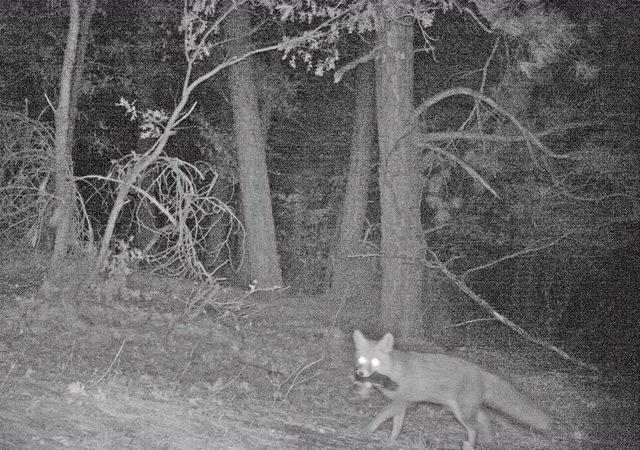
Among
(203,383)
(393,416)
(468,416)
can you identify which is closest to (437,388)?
(468,416)

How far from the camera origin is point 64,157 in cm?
1134

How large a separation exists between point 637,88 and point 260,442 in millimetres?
11269

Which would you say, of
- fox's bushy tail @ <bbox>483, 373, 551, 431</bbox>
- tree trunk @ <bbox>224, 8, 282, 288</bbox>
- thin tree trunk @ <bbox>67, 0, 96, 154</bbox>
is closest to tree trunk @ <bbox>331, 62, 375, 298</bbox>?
tree trunk @ <bbox>224, 8, 282, 288</bbox>

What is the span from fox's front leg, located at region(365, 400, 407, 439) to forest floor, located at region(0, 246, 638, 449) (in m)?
0.13

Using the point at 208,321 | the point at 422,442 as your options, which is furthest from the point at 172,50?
the point at 422,442

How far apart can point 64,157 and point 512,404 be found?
7.05 meters

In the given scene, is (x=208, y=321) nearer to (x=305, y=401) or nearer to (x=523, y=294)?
(x=305, y=401)

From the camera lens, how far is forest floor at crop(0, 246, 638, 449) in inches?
285

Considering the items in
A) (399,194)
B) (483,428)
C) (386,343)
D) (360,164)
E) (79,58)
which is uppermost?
(79,58)

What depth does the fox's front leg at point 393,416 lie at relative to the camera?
8500mm

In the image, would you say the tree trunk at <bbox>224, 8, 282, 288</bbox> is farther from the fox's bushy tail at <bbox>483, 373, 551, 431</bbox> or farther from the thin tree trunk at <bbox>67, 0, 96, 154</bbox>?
the fox's bushy tail at <bbox>483, 373, 551, 431</bbox>

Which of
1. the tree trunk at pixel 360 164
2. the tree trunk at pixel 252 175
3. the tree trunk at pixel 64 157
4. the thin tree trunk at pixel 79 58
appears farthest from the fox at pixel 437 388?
the tree trunk at pixel 360 164

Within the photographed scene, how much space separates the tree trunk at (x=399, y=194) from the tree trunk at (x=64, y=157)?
4.55 meters

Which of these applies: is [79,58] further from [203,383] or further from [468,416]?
[468,416]
